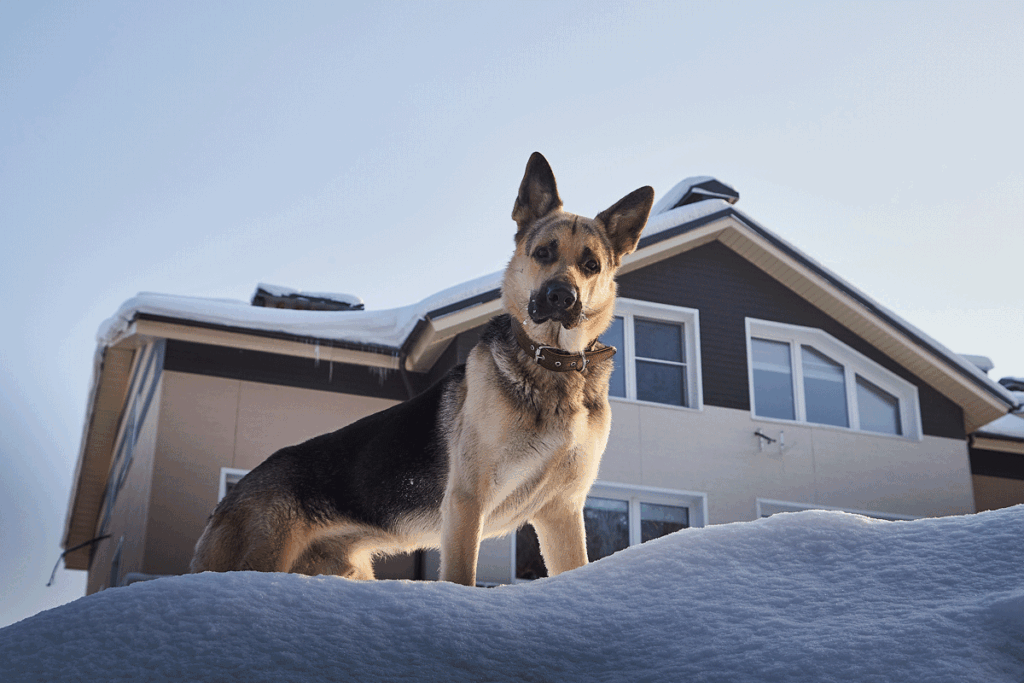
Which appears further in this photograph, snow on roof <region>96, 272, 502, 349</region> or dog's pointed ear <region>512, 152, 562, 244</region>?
snow on roof <region>96, 272, 502, 349</region>

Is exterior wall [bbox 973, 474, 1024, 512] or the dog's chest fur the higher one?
exterior wall [bbox 973, 474, 1024, 512]

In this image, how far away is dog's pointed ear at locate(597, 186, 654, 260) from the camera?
17.4 ft

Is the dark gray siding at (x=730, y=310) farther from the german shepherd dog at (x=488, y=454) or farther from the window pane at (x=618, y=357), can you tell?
the german shepherd dog at (x=488, y=454)

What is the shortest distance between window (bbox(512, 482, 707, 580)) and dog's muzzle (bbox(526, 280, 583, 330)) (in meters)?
7.56

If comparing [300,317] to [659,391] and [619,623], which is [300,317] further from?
[619,623]

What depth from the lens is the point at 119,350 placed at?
14109 millimetres

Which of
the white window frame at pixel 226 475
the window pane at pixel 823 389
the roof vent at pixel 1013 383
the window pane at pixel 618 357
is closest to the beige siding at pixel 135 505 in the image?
the white window frame at pixel 226 475

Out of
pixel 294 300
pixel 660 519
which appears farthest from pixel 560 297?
pixel 294 300

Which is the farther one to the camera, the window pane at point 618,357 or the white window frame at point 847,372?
the white window frame at point 847,372

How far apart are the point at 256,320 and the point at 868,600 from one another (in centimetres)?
1042

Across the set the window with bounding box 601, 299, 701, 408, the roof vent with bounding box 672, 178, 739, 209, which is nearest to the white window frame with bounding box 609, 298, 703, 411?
the window with bounding box 601, 299, 701, 408

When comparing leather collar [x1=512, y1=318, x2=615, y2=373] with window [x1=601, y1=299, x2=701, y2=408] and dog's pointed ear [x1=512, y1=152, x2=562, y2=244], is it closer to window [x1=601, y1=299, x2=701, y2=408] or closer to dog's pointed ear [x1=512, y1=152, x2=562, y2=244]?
dog's pointed ear [x1=512, y1=152, x2=562, y2=244]

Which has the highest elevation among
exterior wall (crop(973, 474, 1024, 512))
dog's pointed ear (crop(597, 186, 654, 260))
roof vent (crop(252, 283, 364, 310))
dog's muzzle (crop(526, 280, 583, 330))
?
roof vent (crop(252, 283, 364, 310))

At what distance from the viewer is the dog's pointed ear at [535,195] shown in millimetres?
5355
